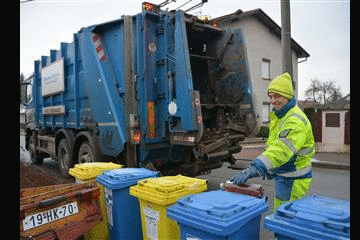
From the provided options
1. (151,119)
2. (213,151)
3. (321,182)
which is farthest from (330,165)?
(151,119)

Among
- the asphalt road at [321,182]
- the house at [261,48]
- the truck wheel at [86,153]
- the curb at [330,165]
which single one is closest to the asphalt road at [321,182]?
the asphalt road at [321,182]

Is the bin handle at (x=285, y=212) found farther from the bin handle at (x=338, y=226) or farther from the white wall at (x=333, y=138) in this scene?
the white wall at (x=333, y=138)

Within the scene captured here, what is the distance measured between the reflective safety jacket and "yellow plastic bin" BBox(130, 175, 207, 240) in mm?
621

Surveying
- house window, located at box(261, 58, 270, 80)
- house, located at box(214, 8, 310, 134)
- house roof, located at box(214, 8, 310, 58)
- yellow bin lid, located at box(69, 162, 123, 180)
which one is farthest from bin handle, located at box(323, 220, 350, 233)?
house window, located at box(261, 58, 270, 80)

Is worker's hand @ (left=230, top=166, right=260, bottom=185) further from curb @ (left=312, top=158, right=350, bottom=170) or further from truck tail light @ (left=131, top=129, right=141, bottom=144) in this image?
curb @ (left=312, top=158, right=350, bottom=170)

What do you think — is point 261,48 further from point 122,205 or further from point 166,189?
point 166,189

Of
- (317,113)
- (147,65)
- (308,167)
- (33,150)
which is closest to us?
(308,167)

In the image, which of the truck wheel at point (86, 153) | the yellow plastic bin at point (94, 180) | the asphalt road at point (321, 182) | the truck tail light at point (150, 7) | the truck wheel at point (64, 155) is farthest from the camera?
the truck wheel at point (64, 155)

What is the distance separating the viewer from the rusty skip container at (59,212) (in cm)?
238

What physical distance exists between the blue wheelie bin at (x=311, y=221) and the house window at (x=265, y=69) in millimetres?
17668
